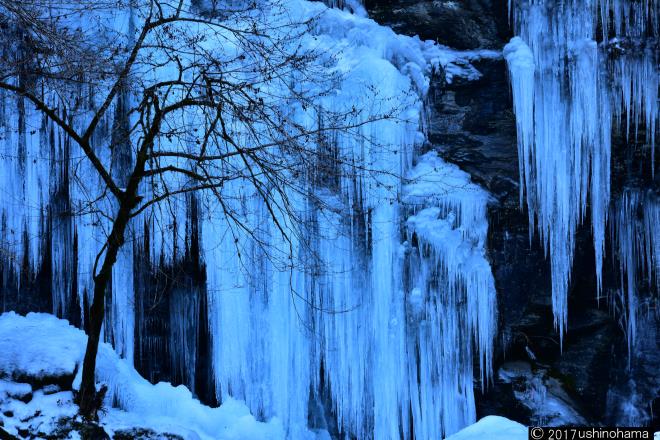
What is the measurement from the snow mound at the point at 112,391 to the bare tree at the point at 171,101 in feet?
2.48

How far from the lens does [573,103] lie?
7.39 metres

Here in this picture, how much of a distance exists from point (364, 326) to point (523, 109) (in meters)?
2.89

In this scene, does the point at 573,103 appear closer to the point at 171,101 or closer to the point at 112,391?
the point at 171,101

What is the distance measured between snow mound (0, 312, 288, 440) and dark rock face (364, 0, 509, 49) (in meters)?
4.61

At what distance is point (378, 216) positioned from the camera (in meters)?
7.68

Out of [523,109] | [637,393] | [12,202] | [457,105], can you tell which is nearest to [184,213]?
[12,202]

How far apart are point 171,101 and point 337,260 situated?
2.54 m

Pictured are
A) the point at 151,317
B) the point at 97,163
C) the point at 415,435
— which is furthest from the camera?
the point at 151,317

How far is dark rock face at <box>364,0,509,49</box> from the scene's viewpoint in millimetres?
7812

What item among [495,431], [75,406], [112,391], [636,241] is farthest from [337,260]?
[636,241]

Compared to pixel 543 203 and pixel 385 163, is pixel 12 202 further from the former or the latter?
pixel 543 203

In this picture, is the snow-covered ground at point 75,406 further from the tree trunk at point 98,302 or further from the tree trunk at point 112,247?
the tree trunk at point 112,247
